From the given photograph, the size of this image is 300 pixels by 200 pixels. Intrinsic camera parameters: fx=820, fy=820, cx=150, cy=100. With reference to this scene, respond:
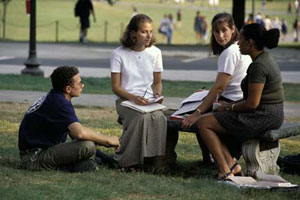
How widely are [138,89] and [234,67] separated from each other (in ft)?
3.22

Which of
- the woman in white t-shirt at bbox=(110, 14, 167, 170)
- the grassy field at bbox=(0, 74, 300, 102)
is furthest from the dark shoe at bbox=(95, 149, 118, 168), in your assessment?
the grassy field at bbox=(0, 74, 300, 102)

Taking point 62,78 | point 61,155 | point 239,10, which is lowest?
point 61,155

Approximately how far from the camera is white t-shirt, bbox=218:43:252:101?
7.51 m

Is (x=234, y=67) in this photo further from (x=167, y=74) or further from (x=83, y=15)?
(x=83, y=15)

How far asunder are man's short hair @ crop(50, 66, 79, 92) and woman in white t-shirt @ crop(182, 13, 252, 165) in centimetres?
110

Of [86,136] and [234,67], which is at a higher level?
[234,67]

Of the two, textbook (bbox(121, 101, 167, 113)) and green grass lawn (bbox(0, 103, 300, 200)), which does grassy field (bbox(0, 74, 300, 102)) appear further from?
textbook (bbox(121, 101, 167, 113))

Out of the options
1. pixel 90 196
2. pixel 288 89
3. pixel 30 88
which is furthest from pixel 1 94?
pixel 90 196

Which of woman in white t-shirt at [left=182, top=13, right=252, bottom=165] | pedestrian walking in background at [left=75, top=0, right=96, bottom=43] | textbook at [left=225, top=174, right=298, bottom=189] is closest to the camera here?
textbook at [left=225, top=174, right=298, bottom=189]

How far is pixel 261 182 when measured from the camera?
22.9 feet

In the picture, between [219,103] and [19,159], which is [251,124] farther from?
[19,159]

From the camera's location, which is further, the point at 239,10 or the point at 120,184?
the point at 239,10

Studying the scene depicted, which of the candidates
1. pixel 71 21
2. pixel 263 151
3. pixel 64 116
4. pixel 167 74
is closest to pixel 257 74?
pixel 263 151

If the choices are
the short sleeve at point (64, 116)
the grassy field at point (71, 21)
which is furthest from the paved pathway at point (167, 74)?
the grassy field at point (71, 21)
